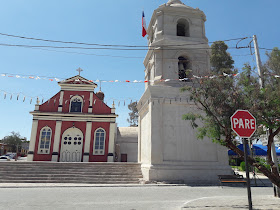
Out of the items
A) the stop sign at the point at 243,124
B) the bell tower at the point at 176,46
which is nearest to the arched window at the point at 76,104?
the bell tower at the point at 176,46

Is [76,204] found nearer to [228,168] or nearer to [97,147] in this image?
[228,168]

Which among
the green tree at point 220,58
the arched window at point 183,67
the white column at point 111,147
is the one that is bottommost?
the white column at point 111,147

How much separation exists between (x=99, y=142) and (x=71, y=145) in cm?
326

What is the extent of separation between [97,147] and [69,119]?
190 inches

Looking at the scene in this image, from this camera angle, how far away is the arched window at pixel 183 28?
53.3 ft

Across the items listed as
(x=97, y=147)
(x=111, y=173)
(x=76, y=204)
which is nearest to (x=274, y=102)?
(x=76, y=204)

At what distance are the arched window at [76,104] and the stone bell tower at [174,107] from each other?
1179 cm

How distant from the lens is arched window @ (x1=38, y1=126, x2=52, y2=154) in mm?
23594

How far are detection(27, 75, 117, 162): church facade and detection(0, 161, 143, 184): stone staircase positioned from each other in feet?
28.3

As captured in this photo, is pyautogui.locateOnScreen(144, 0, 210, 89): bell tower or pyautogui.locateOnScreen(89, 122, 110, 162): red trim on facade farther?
pyautogui.locateOnScreen(89, 122, 110, 162): red trim on facade

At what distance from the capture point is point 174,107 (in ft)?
45.3

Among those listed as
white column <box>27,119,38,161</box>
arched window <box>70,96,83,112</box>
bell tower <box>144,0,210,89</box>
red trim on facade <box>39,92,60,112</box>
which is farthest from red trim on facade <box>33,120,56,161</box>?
bell tower <box>144,0,210,89</box>

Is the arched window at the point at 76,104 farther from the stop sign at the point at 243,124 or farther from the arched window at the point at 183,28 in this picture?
the stop sign at the point at 243,124

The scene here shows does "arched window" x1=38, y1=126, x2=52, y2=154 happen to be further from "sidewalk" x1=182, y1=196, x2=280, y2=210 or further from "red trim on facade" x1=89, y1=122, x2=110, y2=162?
"sidewalk" x1=182, y1=196, x2=280, y2=210
